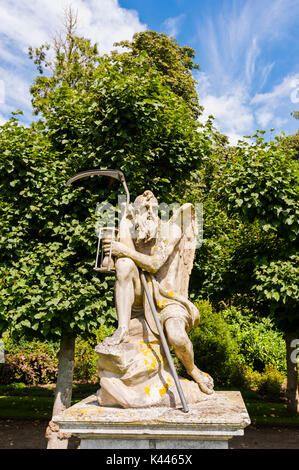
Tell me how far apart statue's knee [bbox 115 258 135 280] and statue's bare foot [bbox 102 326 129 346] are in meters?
0.49

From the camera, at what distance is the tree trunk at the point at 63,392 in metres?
6.76

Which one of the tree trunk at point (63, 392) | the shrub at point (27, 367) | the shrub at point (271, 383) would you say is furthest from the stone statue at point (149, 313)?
the shrub at point (27, 367)

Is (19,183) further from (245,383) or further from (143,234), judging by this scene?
(245,383)

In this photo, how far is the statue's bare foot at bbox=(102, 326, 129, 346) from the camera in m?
3.47

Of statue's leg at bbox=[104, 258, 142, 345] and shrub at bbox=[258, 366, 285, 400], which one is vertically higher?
statue's leg at bbox=[104, 258, 142, 345]

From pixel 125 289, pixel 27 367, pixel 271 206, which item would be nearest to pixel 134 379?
pixel 125 289

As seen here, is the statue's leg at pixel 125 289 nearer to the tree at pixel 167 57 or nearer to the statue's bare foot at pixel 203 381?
the statue's bare foot at pixel 203 381

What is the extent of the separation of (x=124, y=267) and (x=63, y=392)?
13.8 feet

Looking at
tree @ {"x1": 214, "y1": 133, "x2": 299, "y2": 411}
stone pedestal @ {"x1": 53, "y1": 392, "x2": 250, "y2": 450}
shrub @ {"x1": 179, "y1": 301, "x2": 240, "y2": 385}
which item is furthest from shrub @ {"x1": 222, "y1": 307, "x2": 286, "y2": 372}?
stone pedestal @ {"x1": 53, "y1": 392, "x2": 250, "y2": 450}

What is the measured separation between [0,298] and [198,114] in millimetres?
13865

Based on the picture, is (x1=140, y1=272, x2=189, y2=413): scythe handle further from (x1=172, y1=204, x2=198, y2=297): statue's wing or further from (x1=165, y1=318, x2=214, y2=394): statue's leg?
(x1=172, y1=204, x2=198, y2=297): statue's wing

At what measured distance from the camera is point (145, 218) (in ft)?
13.6

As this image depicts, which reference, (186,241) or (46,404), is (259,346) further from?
(186,241)

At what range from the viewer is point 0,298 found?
240 inches
